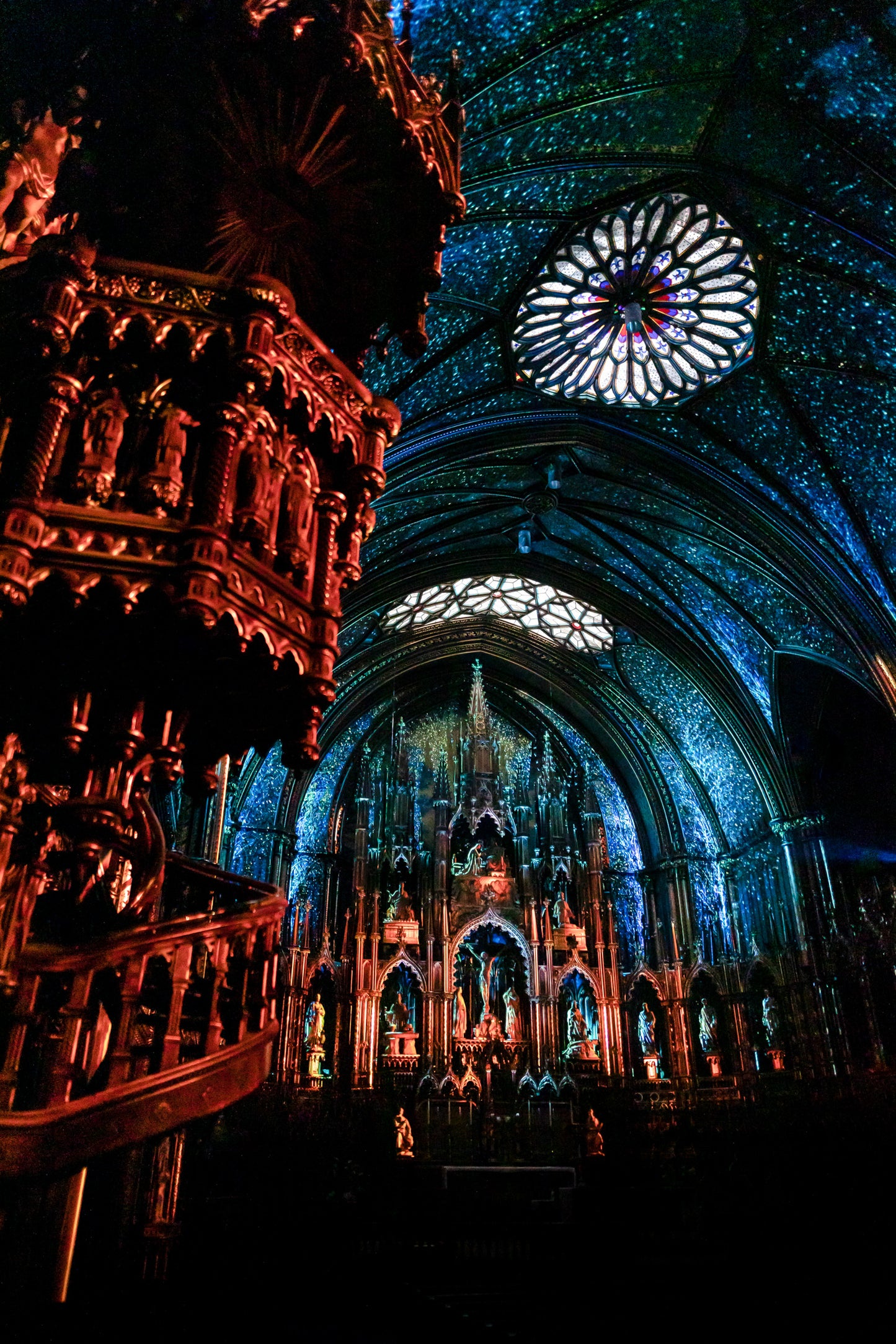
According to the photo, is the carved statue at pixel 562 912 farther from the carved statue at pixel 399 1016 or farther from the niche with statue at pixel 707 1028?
the carved statue at pixel 399 1016

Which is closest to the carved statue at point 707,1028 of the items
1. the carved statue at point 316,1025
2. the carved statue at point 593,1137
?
the carved statue at point 593,1137

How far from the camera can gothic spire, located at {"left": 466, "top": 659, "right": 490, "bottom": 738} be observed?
65.4ft

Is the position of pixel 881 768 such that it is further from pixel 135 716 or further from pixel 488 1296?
pixel 135 716

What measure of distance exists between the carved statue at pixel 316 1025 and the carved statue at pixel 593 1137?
4.93m

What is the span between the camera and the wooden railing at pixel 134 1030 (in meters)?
4.01

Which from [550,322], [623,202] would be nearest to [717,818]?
[550,322]

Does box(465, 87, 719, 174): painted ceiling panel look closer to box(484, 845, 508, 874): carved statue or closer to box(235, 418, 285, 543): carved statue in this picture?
box(235, 418, 285, 543): carved statue

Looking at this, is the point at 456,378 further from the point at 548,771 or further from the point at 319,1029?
the point at 319,1029

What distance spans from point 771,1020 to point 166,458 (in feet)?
52.1

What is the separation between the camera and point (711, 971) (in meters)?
17.3

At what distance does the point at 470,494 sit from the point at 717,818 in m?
8.94

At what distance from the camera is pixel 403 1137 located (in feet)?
47.2

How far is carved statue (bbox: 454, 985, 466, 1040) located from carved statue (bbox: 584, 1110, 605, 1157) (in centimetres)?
270

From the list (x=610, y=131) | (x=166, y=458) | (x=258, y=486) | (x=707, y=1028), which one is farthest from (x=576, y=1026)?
(x=166, y=458)
